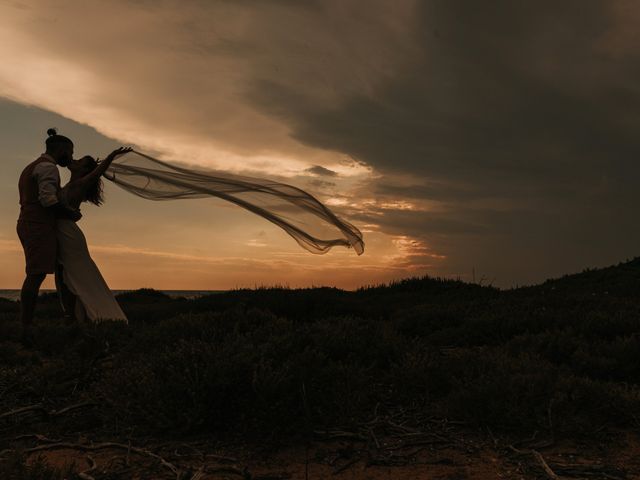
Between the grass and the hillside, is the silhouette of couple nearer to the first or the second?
the grass

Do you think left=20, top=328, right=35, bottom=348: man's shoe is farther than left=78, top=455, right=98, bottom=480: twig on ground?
Yes

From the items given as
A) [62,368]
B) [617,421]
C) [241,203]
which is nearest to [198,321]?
[62,368]

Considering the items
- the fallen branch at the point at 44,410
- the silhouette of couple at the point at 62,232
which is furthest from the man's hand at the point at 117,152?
the fallen branch at the point at 44,410

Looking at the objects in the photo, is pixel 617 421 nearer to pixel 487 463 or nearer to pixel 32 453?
pixel 487 463

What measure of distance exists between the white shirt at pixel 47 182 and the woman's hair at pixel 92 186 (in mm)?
747

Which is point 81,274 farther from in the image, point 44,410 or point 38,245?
point 44,410

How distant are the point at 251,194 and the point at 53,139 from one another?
344 cm

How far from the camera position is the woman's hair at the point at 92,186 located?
984 centimetres

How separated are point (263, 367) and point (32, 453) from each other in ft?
6.43

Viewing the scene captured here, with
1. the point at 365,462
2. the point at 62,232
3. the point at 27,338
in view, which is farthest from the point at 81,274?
the point at 365,462

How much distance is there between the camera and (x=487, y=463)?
161 inches

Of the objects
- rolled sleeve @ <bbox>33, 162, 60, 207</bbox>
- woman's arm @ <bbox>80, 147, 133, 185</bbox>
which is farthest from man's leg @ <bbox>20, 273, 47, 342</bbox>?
woman's arm @ <bbox>80, 147, 133, 185</bbox>

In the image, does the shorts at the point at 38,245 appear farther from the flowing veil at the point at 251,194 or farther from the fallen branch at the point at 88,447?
the fallen branch at the point at 88,447

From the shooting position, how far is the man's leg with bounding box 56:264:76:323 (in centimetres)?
972
